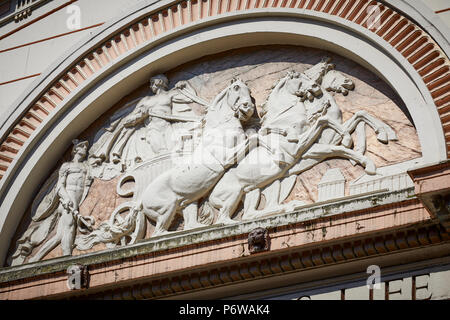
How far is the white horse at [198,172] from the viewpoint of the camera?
41.8 feet

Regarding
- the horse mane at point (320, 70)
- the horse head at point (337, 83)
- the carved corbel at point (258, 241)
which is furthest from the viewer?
the horse mane at point (320, 70)

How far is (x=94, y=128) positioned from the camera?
46.7 feet

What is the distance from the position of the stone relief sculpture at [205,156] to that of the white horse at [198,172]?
0.04 ft

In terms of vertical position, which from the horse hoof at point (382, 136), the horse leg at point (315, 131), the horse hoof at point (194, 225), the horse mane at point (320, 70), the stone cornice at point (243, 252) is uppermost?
the horse mane at point (320, 70)

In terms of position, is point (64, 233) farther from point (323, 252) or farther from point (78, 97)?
point (323, 252)

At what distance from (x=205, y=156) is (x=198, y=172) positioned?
8.2 inches

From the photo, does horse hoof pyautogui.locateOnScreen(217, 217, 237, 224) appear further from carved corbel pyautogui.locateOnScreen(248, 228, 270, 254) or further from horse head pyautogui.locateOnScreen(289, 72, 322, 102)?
horse head pyautogui.locateOnScreen(289, 72, 322, 102)

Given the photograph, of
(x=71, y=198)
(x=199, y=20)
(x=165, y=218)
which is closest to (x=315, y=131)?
(x=165, y=218)

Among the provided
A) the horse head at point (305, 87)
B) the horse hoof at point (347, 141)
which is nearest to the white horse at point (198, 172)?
the horse head at point (305, 87)

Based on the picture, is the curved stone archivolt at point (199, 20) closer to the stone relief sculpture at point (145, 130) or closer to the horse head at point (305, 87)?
the stone relief sculpture at point (145, 130)

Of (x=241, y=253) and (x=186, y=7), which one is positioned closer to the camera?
(x=241, y=253)

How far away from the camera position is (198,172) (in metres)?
12.8

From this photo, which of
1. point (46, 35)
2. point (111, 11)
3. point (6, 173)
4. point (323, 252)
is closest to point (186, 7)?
point (111, 11)

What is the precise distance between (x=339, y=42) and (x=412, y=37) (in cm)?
89
